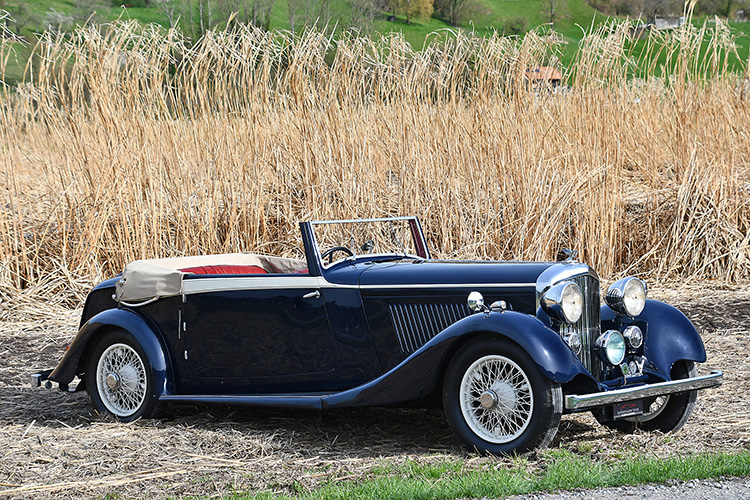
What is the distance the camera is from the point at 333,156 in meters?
7.48

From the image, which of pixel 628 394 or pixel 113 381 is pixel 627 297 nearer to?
pixel 628 394

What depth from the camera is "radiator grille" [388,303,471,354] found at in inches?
148

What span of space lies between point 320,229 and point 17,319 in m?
2.66

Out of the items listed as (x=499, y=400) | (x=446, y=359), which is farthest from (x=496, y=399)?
(x=446, y=359)

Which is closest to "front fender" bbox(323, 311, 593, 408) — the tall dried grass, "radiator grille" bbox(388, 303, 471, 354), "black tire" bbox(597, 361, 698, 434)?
"radiator grille" bbox(388, 303, 471, 354)

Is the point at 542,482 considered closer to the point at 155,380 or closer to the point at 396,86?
the point at 155,380

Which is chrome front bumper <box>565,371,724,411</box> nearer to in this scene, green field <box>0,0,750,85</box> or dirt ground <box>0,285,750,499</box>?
dirt ground <box>0,285,750,499</box>

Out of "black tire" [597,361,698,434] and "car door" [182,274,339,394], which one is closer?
"black tire" [597,361,698,434]

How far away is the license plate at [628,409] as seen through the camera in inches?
138

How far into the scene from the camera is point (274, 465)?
11.5ft

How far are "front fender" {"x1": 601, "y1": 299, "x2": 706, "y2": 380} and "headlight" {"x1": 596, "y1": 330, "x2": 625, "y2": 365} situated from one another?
0.22 meters

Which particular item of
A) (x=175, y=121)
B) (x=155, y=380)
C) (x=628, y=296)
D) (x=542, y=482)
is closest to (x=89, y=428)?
(x=155, y=380)

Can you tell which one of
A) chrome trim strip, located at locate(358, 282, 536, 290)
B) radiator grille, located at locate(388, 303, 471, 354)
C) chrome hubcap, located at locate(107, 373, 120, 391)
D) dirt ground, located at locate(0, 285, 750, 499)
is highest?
chrome trim strip, located at locate(358, 282, 536, 290)

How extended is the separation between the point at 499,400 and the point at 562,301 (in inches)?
20.1
